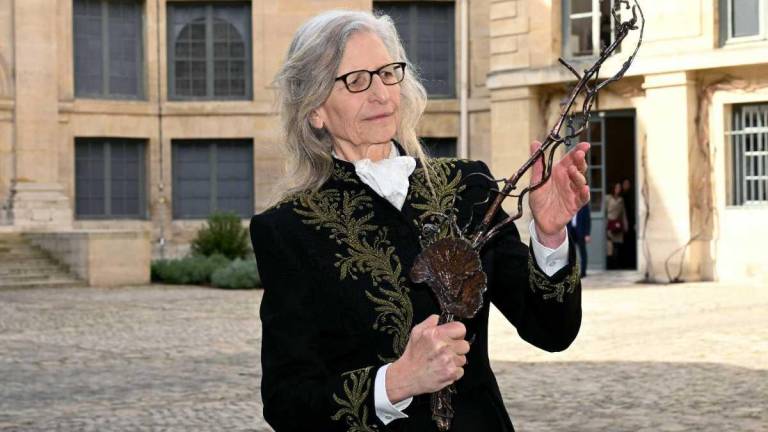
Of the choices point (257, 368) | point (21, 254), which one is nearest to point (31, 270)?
point (21, 254)

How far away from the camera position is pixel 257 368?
12156 mm

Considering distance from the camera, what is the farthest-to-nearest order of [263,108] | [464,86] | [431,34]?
[431,34] → [263,108] → [464,86]

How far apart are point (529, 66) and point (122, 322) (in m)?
11.0

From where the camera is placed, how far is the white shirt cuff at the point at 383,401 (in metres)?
2.66

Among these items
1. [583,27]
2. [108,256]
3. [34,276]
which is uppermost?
[583,27]

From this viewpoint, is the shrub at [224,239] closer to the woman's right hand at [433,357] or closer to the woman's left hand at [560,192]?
the woman's left hand at [560,192]

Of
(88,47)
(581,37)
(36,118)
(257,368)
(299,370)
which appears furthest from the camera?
(88,47)

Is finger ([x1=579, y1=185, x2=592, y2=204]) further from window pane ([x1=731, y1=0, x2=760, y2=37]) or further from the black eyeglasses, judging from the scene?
window pane ([x1=731, y1=0, x2=760, y2=37])

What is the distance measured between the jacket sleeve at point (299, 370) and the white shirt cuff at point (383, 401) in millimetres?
13

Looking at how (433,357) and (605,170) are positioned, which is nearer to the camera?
(433,357)

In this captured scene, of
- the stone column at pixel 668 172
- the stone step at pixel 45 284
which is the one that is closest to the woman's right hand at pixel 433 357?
the stone column at pixel 668 172

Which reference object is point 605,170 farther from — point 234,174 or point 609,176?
point 234,174

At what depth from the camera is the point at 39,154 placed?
29.2m

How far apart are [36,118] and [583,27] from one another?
11.7 meters
